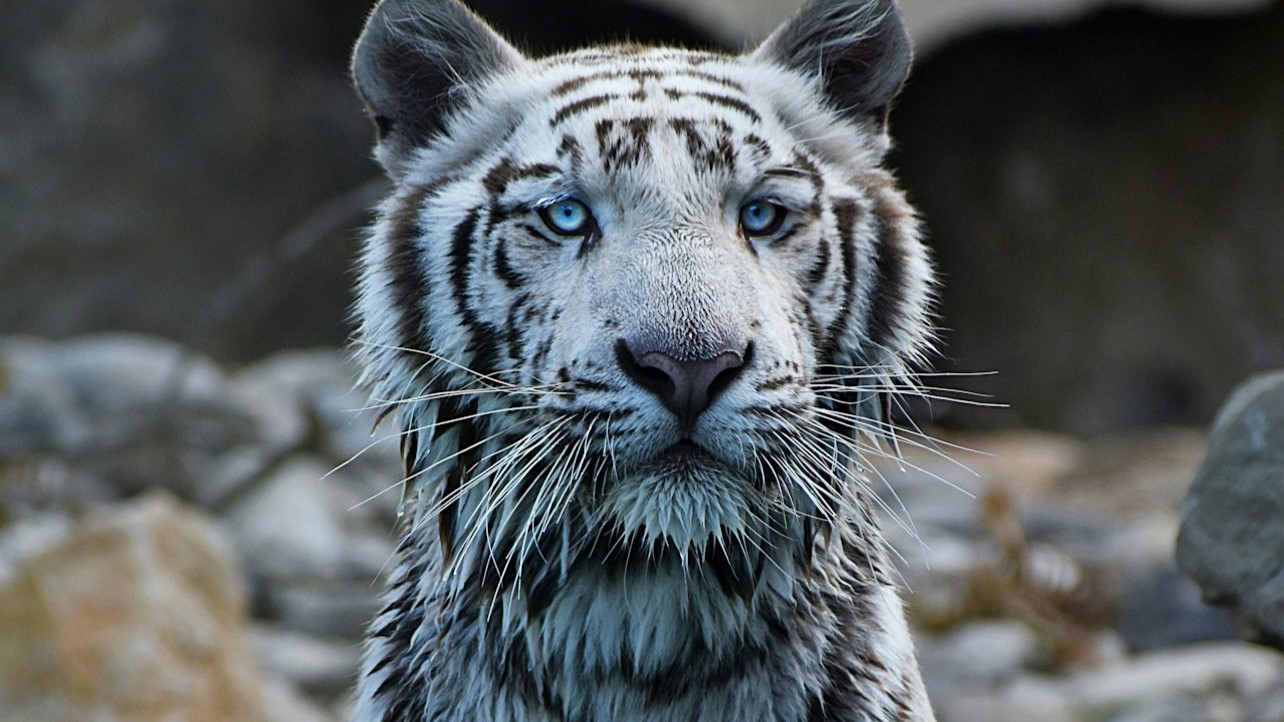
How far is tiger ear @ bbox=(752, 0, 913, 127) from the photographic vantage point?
2400mm

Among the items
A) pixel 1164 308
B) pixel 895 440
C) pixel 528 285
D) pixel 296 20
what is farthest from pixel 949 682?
pixel 296 20

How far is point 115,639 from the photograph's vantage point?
3707 millimetres

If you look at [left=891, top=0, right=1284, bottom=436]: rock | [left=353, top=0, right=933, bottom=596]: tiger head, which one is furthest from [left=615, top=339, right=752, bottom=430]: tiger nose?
[left=891, top=0, right=1284, bottom=436]: rock

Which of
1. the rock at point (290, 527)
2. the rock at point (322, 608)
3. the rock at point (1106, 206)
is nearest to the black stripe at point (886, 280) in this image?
the rock at point (322, 608)

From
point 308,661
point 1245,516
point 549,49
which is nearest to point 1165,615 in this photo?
point 308,661

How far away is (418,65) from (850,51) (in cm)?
67

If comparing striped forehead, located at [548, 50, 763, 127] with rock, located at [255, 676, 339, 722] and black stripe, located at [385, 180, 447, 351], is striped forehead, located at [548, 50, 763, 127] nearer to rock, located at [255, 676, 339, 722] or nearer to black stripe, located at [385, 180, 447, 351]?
black stripe, located at [385, 180, 447, 351]

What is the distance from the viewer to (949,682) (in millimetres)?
4988

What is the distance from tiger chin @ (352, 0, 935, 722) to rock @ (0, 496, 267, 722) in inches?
60.1

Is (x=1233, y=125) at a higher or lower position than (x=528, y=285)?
higher

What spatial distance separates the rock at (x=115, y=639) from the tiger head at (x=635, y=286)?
1639 mm

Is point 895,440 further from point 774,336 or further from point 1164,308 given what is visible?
point 1164,308

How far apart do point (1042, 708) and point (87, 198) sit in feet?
21.4

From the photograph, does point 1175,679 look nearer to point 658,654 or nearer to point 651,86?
point 658,654
